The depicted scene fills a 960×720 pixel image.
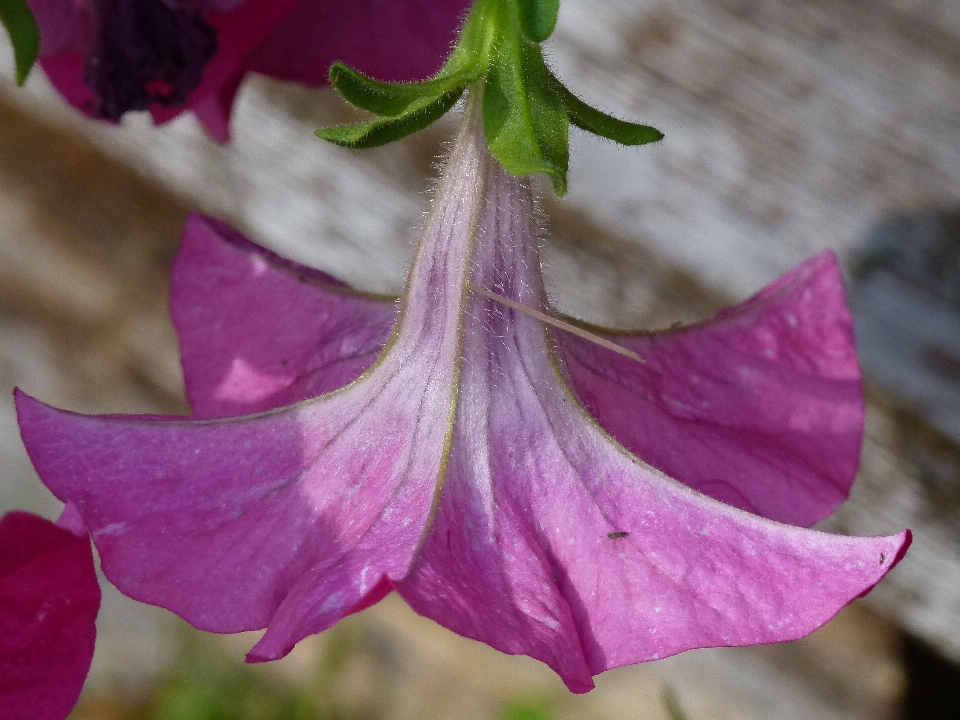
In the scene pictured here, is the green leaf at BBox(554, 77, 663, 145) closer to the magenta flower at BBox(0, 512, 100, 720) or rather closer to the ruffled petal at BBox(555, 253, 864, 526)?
the ruffled petal at BBox(555, 253, 864, 526)

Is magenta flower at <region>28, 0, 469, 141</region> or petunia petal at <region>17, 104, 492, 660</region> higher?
magenta flower at <region>28, 0, 469, 141</region>

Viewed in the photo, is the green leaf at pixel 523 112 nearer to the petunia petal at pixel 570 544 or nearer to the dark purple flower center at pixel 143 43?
the petunia petal at pixel 570 544

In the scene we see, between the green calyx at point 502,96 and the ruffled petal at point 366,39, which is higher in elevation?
the green calyx at point 502,96

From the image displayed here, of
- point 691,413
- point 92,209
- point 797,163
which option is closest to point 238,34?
point 691,413

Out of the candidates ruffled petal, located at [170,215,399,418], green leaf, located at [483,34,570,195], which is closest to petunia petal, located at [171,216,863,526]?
ruffled petal, located at [170,215,399,418]

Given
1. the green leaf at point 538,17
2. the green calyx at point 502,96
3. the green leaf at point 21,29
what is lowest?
the green leaf at point 21,29

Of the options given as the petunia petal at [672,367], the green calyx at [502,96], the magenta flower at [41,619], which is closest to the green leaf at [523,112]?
the green calyx at [502,96]
